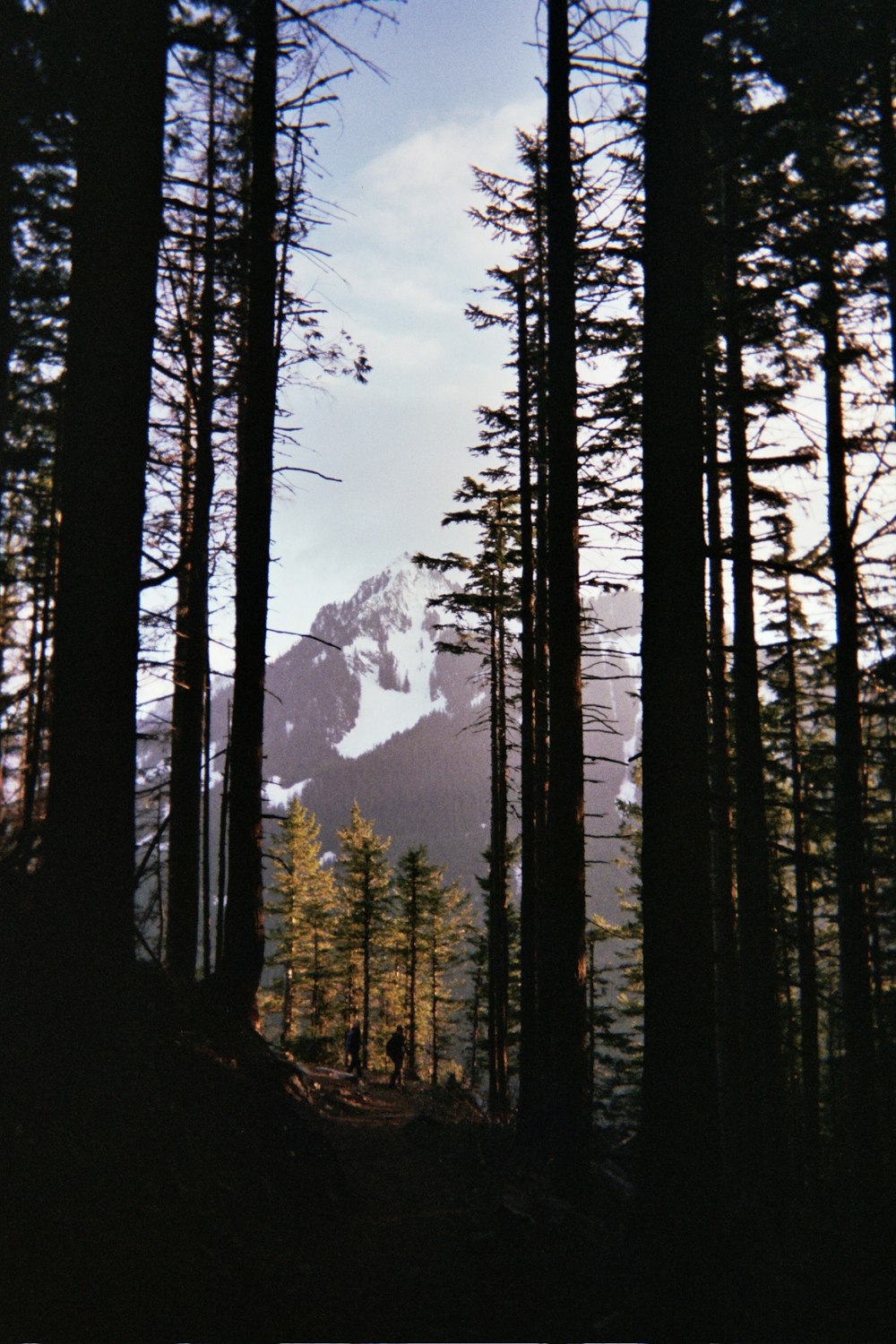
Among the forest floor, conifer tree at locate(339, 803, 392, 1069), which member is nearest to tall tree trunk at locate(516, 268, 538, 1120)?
the forest floor

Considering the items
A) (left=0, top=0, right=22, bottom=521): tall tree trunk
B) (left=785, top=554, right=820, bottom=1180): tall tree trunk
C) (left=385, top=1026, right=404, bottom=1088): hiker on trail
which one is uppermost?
(left=0, top=0, right=22, bottom=521): tall tree trunk

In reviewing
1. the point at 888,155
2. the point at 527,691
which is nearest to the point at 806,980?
the point at 527,691

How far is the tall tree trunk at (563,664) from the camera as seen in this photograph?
7641 mm

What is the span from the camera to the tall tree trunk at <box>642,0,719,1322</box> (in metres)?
4.35

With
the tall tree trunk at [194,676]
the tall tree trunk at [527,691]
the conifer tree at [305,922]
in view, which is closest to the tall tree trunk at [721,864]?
the tall tree trunk at [527,691]

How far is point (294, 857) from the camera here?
36.9 meters

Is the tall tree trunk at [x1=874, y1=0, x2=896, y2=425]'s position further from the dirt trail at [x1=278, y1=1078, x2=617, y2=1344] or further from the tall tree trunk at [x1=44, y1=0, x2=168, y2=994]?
the dirt trail at [x1=278, y1=1078, x2=617, y2=1344]

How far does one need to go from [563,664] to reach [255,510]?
163 inches

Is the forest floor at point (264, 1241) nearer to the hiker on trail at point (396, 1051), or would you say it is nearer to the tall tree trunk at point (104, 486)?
the tall tree trunk at point (104, 486)

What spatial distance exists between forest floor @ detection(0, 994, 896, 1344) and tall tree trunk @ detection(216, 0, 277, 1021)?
2.08 meters

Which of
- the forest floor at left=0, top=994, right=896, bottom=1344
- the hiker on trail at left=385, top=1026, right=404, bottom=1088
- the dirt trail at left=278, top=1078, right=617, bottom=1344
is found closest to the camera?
the forest floor at left=0, top=994, right=896, bottom=1344

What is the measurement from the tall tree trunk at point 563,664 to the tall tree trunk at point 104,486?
4918mm

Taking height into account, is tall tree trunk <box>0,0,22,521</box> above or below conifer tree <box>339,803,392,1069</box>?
above

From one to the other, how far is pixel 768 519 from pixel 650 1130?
31.4ft
